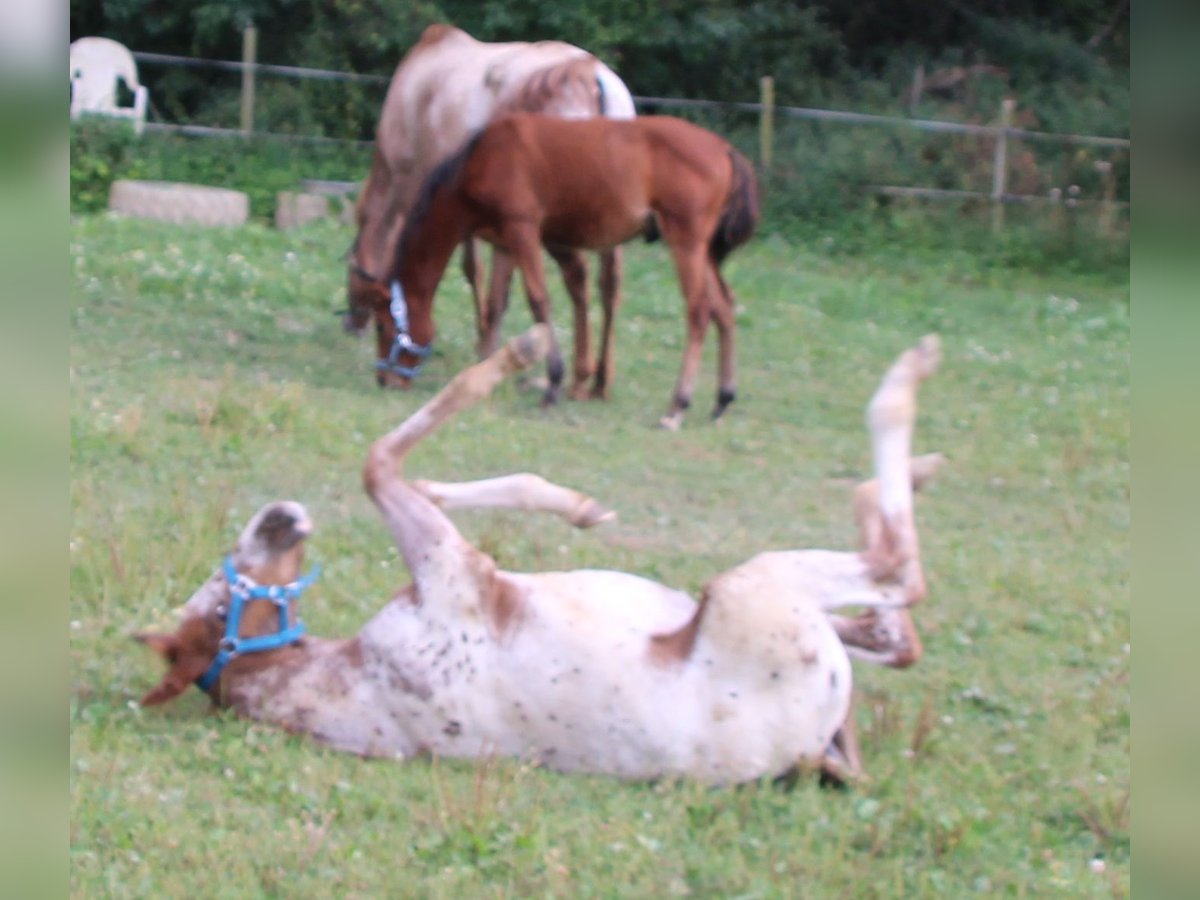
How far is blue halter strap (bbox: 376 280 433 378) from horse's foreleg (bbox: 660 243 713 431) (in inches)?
58.1

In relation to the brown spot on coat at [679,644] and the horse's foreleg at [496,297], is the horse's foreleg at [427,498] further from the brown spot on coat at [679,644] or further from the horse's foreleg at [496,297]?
the horse's foreleg at [496,297]

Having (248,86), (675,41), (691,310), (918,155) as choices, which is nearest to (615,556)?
(691,310)

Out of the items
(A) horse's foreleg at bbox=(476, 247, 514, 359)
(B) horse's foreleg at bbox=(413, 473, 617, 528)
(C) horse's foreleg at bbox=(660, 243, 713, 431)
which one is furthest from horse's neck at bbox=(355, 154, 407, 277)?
(B) horse's foreleg at bbox=(413, 473, 617, 528)

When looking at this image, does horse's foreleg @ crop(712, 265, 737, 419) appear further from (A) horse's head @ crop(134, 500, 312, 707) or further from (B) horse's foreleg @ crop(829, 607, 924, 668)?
(A) horse's head @ crop(134, 500, 312, 707)

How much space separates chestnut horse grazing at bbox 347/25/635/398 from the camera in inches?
400

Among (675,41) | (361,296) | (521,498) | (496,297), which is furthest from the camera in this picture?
(675,41)

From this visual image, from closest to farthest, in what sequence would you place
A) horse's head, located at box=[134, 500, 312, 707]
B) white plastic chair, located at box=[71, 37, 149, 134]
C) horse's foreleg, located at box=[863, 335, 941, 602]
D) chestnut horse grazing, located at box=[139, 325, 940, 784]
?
chestnut horse grazing, located at box=[139, 325, 940, 784] < horse's head, located at box=[134, 500, 312, 707] < horse's foreleg, located at box=[863, 335, 941, 602] < white plastic chair, located at box=[71, 37, 149, 134]

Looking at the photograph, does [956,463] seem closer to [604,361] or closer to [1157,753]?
[604,361]

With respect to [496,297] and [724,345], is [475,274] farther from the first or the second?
[724,345]

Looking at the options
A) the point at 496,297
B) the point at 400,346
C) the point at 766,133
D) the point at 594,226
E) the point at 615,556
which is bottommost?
the point at 615,556

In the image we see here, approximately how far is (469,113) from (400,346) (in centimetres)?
244

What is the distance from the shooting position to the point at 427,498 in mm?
4230

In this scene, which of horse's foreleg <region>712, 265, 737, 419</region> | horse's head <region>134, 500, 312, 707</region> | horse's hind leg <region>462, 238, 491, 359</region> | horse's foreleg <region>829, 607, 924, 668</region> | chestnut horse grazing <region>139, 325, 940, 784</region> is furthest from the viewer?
horse's hind leg <region>462, 238, 491, 359</region>

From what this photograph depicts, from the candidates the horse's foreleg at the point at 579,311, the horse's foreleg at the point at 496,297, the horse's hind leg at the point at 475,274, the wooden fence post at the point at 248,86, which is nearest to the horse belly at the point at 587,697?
the horse's foreleg at the point at 579,311
